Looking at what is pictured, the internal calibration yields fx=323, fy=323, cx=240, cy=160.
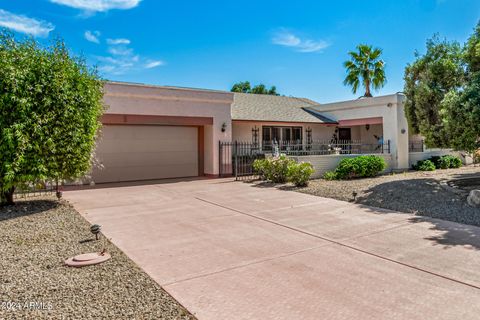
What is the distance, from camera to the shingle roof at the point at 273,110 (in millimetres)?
19127

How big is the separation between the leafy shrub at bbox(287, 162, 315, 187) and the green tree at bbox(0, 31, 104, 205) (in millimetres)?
7518

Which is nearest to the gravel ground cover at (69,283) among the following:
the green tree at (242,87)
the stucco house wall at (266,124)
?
the stucco house wall at (266,124)

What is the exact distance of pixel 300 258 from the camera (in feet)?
17.0

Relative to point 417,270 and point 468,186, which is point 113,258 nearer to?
point 417,270

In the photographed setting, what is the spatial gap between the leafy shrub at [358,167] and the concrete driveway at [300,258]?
546cm

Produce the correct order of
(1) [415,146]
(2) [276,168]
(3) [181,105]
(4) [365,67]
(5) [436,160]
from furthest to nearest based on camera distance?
(4) [365,67], (1) [415,146], (5) [436,160], (3) [181,105], (2) [276,168]

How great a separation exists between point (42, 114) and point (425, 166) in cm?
1858

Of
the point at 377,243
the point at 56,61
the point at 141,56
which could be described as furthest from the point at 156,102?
the point at 377,243

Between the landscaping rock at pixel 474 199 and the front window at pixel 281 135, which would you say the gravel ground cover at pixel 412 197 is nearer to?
the landscaping rock at pixel 474 199

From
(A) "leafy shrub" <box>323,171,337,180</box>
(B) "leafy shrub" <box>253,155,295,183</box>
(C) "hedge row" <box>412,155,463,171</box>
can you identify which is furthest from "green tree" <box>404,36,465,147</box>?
(C) "hedge row" <box>412,155,463,171</box>

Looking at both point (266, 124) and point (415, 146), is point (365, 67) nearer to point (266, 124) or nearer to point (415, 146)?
point (415, 146)

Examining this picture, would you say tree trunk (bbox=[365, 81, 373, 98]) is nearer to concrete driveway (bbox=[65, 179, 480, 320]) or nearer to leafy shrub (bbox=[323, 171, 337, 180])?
leafy shrub (bbox=[323, 171, 337, 180])

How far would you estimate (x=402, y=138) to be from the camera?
60.1 ft

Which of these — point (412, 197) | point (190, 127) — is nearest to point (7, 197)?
point (190, 127)
